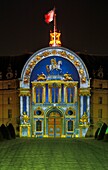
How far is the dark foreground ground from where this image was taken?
4359 cm

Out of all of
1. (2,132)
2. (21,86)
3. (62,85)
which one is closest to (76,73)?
(62,85)

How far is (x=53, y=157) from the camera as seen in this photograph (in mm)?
47344

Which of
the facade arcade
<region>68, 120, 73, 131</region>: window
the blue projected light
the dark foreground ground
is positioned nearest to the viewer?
the dark foreground ground

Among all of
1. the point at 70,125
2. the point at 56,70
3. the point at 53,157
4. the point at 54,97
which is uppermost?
the point at 56,70

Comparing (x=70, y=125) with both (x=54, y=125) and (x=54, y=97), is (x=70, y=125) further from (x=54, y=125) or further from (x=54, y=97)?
(x=54, y=97)

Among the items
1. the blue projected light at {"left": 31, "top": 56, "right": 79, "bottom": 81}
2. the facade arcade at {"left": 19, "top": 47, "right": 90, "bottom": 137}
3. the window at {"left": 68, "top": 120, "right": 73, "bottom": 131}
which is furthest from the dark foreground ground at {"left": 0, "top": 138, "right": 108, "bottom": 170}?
the blue projected light at {"left": 31, "top": 56, "right": 79, "bottom": 81}

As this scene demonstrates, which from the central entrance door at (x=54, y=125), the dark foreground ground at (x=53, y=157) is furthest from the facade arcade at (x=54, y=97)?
the dark foreground ground at (x=53, y=157)

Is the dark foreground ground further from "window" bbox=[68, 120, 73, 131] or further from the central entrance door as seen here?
"window" bbox=[68, 120, 73, 131]

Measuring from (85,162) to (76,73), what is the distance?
1966 inches

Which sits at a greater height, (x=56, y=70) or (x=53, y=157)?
(x=56, y=70)

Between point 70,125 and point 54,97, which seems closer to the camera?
point 54,97

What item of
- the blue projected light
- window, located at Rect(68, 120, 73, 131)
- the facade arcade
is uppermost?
the blue projected light

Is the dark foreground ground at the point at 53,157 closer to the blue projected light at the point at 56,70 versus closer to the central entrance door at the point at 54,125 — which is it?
the central entrance door at the point at 54,125

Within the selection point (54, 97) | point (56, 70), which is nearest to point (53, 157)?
point (54, 97)
